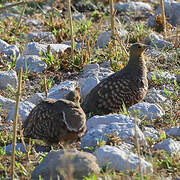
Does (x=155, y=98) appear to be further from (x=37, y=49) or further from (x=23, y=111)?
(x=37, y=49)

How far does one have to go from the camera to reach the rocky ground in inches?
168

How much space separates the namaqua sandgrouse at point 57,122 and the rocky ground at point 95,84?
95mm

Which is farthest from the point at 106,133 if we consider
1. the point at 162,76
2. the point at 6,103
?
the point at 162,76

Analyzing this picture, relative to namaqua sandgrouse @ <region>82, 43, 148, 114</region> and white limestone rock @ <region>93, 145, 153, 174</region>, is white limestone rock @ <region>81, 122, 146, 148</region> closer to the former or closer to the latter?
white limestone rock @ <region>93, 145, 153, 174</region>

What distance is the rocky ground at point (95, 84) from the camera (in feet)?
14.0

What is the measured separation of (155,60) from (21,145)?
9.96 ft

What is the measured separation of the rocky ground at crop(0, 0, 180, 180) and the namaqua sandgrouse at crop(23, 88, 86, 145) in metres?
0.09

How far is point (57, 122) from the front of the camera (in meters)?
5.06

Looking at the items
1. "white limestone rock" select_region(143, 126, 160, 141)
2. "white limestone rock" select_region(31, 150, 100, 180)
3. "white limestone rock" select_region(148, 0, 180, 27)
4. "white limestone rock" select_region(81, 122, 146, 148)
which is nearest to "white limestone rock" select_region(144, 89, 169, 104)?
"white limestone rock" select_region(143, 126, 160, 141)

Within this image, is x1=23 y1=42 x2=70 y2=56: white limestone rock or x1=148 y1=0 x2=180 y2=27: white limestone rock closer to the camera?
x1=23 y1=42 x2=70 y2=56: white limestone rock

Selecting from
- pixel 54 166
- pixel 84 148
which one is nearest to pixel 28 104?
pixel 84 148

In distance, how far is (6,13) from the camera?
33.6 ft

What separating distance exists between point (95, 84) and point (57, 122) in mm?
1614

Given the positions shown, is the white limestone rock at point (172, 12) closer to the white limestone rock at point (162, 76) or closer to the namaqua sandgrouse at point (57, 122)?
the white limestone rock at point (162, 76)
